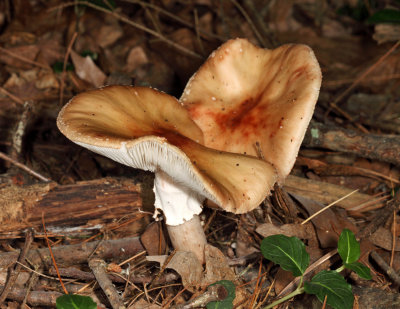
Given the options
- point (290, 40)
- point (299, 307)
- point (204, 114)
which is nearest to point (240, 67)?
point (204, 114)

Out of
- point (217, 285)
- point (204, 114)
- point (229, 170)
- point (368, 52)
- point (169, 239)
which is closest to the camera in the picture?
point (229, 170)

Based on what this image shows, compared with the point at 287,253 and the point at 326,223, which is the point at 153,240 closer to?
the point at 287,253

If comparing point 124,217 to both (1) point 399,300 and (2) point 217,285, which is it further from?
(1) point 399,300

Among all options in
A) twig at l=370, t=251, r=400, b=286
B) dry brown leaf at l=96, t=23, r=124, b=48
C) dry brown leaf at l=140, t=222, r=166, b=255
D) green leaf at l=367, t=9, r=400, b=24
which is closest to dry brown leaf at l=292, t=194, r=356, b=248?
twig at l=370, t=251, r=400, b=286

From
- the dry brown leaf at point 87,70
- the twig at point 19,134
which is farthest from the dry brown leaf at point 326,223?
the dry brown leaf at point 87,70

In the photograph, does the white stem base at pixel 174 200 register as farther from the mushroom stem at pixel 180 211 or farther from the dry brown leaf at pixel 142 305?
the dry brown leaf at pixel 142 305
